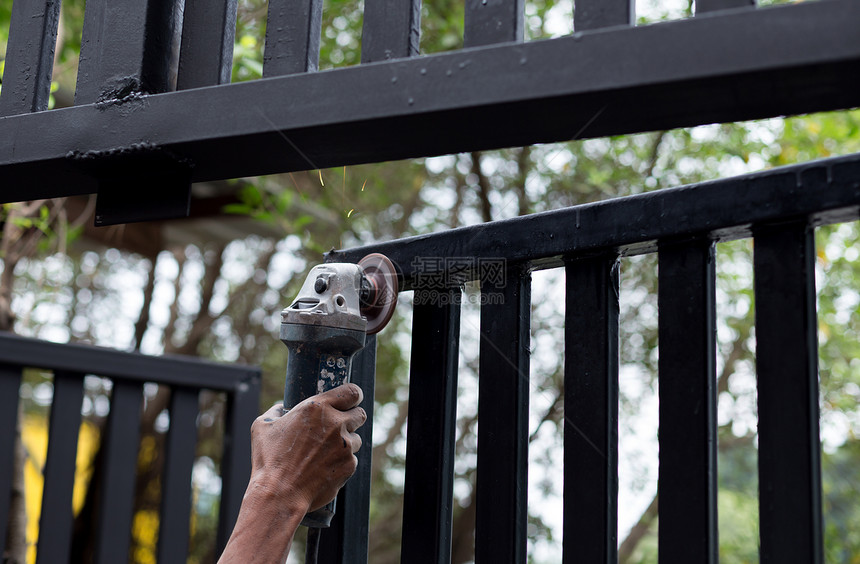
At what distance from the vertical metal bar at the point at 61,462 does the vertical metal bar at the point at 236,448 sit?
0.51 meters

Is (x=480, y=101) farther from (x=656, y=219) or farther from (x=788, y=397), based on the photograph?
(x=788, y=397)

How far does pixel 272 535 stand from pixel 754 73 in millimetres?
967

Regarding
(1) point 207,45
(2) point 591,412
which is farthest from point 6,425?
(2) point 591,412

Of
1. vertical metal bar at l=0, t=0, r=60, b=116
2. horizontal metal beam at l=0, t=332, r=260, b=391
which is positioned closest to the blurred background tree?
horizontal metal beam at l=0, t=332, r=260, b=391

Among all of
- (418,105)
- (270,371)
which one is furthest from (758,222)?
(270,371)

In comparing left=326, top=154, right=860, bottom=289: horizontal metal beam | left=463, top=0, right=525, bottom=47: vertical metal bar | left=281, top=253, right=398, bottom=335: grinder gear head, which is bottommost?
left=281, top=253, right=398, bottom=335: grinder gear head

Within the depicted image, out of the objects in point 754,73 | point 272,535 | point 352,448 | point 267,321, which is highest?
point 267,321

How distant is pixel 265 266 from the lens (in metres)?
6.26

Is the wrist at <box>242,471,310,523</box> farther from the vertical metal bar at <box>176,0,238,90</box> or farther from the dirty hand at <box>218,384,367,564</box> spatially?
→ the vertical metal bar at <box>176,0,238,90</box>

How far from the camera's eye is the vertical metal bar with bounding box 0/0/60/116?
1.32 metres

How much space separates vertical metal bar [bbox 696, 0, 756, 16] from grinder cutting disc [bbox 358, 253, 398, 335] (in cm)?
72

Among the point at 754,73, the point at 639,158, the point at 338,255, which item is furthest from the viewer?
the point at 639,158

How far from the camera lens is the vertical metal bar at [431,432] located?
1357 millimetres

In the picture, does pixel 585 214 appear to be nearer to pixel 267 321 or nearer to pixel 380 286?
pixel 380 286
